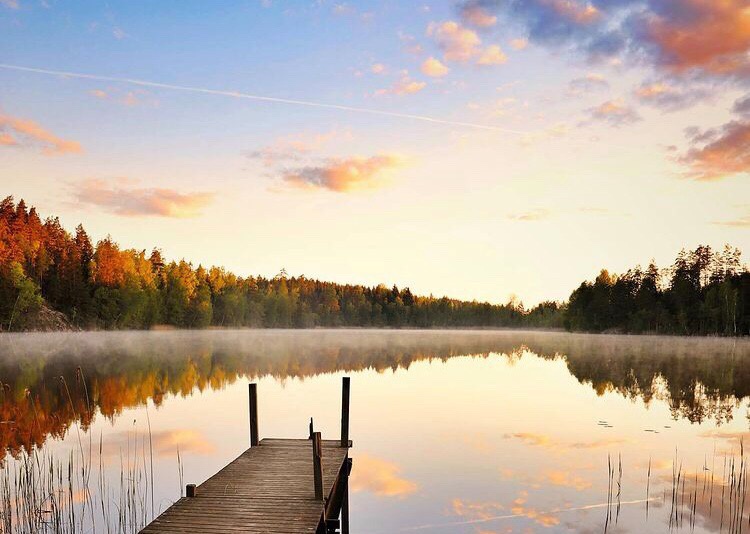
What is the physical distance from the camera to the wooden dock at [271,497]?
36.9 ft

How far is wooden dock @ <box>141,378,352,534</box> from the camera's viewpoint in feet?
36.9

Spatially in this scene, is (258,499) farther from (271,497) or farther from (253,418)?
(253,418)

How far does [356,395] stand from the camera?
1441 inches

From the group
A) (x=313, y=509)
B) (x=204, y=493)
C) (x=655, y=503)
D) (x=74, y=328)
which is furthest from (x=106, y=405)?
(x=74, y=328)

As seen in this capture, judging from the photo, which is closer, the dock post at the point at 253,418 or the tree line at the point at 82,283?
the dock post at the point at 253,418

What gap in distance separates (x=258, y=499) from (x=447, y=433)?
550 inches

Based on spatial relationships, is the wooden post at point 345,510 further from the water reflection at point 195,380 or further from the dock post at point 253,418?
the water reflection at point 195,380

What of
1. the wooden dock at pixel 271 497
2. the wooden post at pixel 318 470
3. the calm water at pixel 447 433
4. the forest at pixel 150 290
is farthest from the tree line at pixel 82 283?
the wooden post at pixel 318 470

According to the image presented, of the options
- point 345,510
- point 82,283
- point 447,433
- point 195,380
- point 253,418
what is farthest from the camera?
point 82,283

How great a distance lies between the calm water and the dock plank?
6.36ft

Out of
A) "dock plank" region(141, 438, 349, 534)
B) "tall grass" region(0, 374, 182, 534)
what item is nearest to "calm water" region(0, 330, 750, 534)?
"tall grass" region(0, 374, 182, 534)

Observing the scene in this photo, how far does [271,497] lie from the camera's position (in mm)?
13062

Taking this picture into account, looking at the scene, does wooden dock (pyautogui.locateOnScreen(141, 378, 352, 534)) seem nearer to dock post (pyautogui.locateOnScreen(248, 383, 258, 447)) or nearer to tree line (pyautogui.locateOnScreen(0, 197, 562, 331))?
dock post (pyautogui.locateOnScreen(248, 383, 258, 447))

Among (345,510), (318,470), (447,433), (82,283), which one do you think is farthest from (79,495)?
(82,283)
